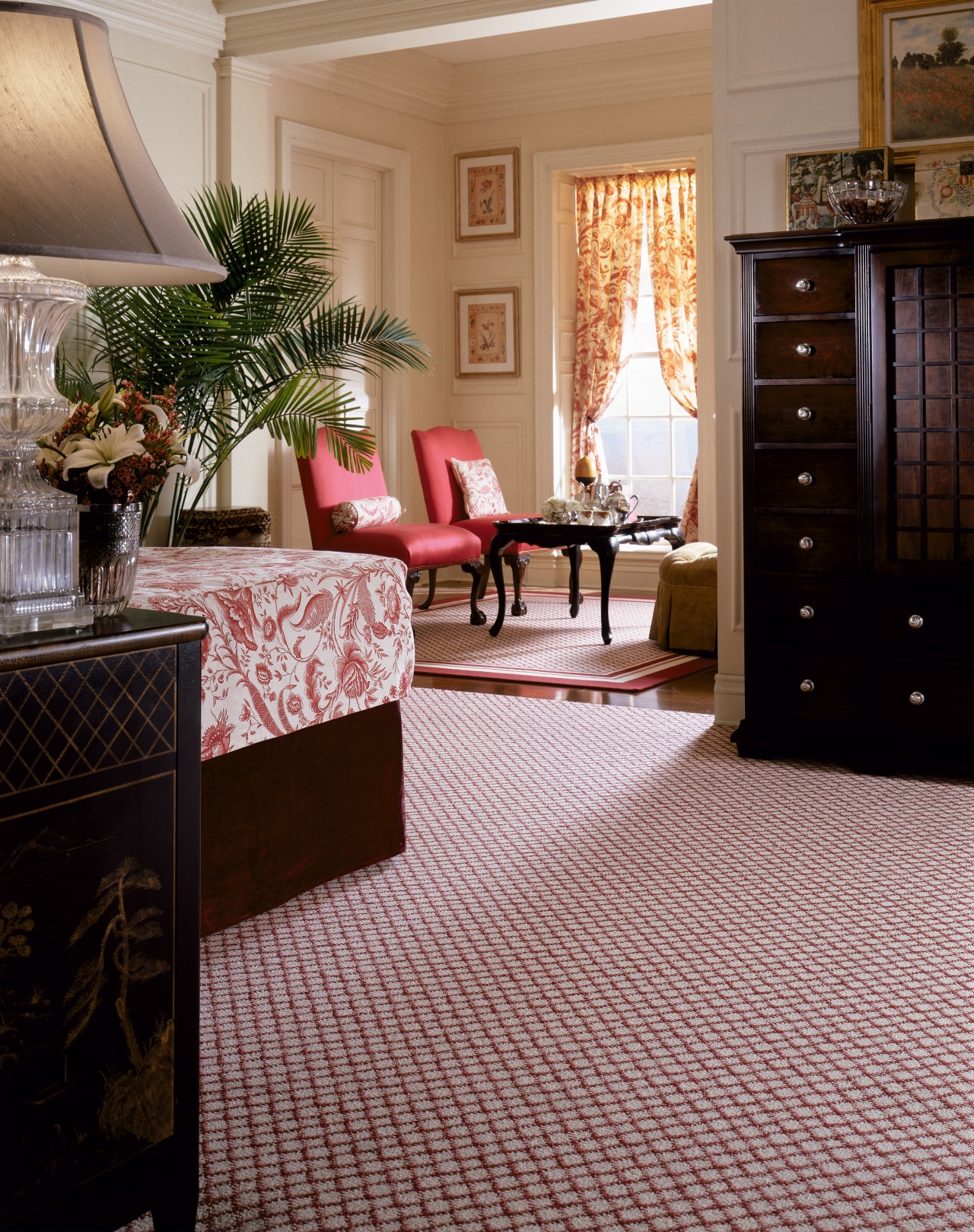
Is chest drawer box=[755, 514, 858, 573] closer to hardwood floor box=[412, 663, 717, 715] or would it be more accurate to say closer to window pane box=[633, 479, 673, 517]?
hardwood floor box=[412, 663, 717, 715]

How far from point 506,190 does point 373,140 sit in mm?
1056

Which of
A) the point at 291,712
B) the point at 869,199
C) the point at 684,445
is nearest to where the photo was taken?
the point at 291,712

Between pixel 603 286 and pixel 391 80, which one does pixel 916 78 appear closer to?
pixel 603 286

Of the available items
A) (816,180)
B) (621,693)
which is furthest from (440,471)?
(816,180)

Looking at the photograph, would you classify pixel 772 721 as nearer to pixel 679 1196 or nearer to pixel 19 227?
pixel 679 1196

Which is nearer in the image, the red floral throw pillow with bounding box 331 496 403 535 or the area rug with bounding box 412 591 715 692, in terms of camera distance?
the area rug with bounding box 412 591 715 692

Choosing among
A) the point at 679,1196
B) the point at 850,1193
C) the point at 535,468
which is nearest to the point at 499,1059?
the point at 679,1196

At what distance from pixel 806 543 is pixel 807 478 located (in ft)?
0.69

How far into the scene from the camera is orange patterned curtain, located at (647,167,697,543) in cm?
837

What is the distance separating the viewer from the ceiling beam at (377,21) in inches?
235

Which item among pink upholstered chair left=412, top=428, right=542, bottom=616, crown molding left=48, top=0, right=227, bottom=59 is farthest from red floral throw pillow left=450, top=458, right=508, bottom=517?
crown molding left=48, top=0, right=227, bottom=59

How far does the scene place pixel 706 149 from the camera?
802 cm

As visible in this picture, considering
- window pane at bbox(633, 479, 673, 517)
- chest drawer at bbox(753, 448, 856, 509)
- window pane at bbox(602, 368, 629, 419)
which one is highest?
window pane at bbox(602, 368, 629, 419)

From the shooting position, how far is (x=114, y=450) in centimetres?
168
